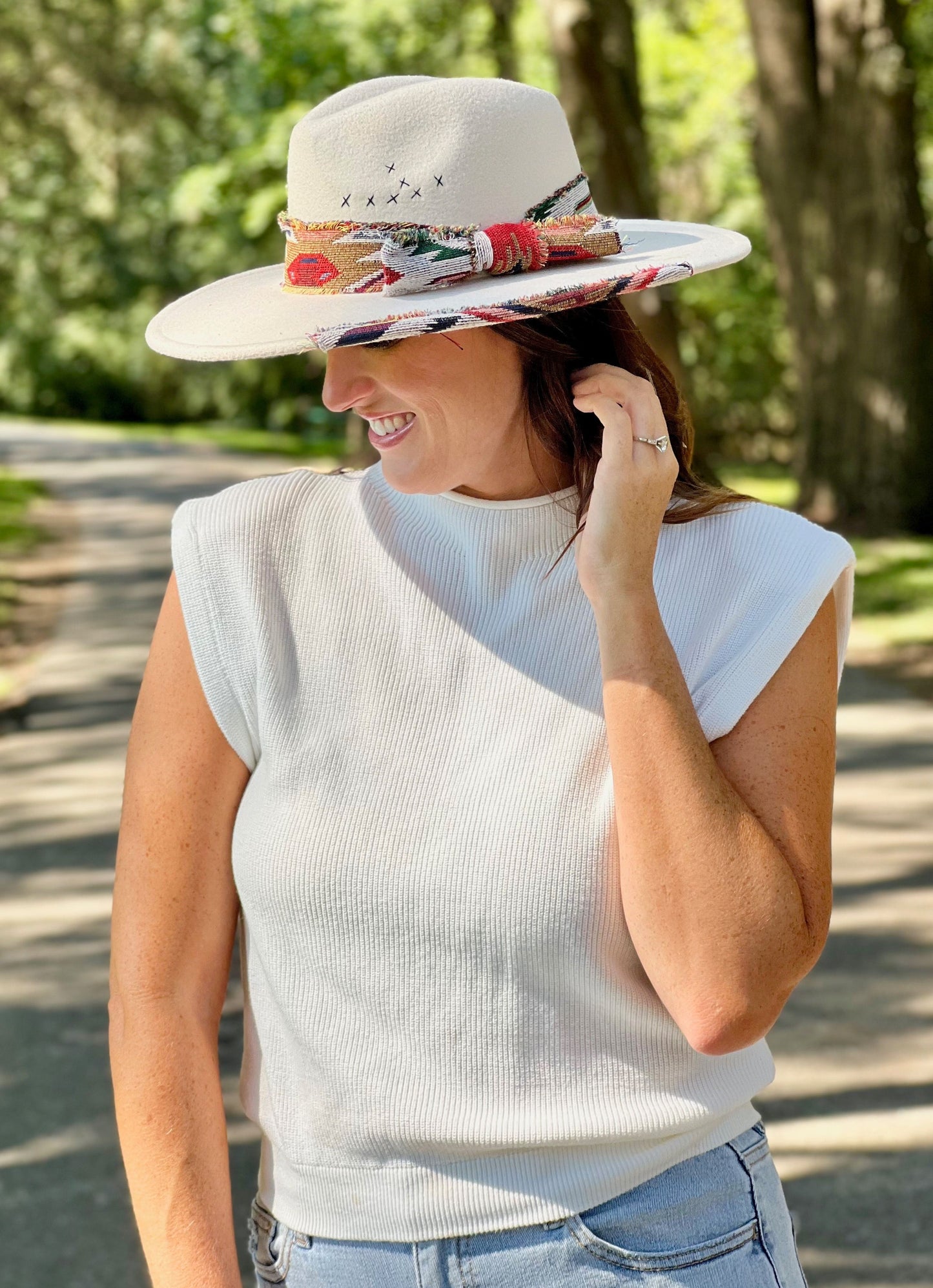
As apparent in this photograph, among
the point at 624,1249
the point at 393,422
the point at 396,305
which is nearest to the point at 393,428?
the point at 393,422

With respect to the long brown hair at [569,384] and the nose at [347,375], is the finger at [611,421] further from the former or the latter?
the nose at [347,375]

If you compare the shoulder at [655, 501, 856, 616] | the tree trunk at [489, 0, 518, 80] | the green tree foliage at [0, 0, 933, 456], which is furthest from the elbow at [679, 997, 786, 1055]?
the tree trunk at [489, 0, 518, 80]

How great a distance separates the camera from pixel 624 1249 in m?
1.58

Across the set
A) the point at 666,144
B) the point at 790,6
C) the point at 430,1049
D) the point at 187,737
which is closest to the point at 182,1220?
the point at 430,1049

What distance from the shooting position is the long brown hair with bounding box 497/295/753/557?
179cm

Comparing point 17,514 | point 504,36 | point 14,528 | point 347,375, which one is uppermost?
point 347,375

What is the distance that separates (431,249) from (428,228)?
0.09ft

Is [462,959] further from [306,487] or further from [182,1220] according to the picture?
[306,487]

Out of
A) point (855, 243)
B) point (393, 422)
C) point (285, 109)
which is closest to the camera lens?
point (393, 422)

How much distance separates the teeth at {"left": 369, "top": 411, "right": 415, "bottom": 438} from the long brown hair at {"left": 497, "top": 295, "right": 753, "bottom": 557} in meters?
0.14

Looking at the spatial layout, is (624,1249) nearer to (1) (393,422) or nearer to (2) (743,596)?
(2) (743,596)

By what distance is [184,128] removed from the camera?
28625mm

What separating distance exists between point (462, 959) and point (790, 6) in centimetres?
1313

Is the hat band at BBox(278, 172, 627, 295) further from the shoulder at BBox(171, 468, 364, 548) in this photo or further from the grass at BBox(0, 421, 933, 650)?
the grass at BBox(0, 421, 933, 650)
